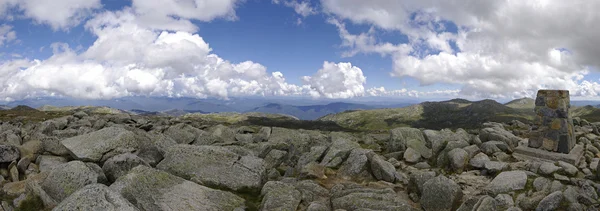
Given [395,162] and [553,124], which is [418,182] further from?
[553,124]

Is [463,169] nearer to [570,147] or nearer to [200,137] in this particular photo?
[570,147]

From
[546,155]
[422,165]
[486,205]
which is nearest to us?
[486,205]

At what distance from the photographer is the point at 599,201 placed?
551 inches

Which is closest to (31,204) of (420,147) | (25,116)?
(420,147)

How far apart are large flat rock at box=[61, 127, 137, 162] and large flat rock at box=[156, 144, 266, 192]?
4.05 m

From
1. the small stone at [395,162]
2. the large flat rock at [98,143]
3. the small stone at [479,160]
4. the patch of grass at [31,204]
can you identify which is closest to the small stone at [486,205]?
the small stone at [479,160]

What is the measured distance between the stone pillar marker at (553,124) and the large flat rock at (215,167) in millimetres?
19760

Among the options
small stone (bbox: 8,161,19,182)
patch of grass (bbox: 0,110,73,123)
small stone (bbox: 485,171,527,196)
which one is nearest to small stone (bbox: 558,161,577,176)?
small stone (bbox: 485,171,527,196)

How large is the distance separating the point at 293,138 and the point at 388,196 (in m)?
15.5

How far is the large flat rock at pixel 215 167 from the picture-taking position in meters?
16.2

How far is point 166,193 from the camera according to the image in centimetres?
1319

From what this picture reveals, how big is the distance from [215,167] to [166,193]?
406cm

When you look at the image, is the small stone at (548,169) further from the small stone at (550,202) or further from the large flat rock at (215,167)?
the large flat rock at (215,167)

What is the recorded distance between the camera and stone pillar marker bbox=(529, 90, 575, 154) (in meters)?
21.5
